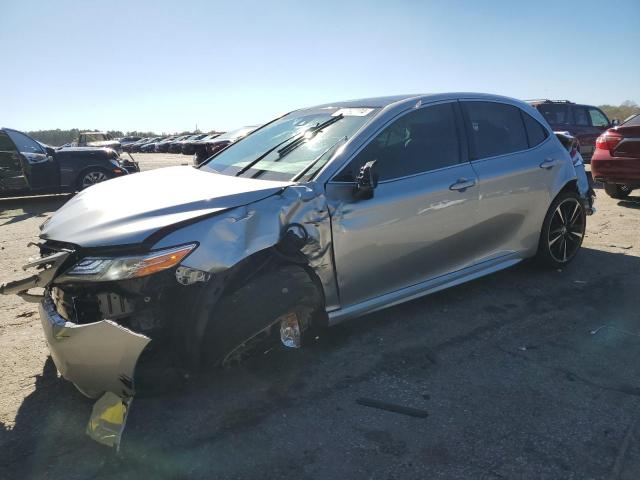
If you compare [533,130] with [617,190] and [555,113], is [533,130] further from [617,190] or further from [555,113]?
[555,113]

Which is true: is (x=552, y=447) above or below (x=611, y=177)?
below

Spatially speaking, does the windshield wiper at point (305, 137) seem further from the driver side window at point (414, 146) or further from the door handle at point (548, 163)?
the door handle at point (548, 163)

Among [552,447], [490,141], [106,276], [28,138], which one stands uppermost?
[28,138]

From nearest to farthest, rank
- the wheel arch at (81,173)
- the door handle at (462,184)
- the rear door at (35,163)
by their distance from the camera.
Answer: the door handle at (462,184), the rear door at (35,163), the wheel arch at (81,173)

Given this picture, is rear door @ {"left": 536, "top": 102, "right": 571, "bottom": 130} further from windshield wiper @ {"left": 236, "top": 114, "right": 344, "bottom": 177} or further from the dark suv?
windshield wiper @ {"left": 236, "top": 114, "right": 344, "bottom": 177}

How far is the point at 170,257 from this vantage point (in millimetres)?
2549

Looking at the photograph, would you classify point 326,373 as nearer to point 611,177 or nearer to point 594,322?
point 594,322

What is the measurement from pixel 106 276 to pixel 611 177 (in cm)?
815

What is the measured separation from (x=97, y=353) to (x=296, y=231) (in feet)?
4.17

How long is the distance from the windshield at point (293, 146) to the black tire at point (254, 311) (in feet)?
2.48

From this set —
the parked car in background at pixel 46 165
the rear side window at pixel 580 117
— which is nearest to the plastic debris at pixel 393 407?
the parked car in background at pixel 46 165

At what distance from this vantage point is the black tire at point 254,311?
263cm

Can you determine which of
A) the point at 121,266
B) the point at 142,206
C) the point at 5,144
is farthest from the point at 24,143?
the point at 121,266

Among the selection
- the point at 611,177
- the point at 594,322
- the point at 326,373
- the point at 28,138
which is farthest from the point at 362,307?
the point at 28,138
